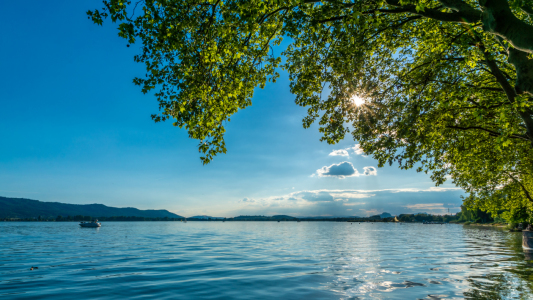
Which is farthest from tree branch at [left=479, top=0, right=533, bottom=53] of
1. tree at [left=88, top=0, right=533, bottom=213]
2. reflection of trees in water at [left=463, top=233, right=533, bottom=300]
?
reflection of trees in water at [left=463, top=233, right=533, bottom=300]

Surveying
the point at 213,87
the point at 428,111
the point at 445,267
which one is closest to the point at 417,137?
the point at 428,111

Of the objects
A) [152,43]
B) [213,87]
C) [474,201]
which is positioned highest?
[152,43]

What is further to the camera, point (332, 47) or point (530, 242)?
point (530, 242)

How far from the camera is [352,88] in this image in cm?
1380

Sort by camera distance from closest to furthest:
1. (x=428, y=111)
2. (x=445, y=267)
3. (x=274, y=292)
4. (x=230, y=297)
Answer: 1. (x=230, y=297)
2. (x=274, y=292)
3. (x=428, y=111)
4. (x=445, y=267)

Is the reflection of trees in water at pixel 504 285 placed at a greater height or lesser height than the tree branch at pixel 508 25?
lesser

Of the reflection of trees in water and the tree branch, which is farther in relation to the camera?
the reflection of trees in water

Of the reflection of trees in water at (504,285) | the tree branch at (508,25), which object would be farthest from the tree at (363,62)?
the reflection of trees in water at (504,285)

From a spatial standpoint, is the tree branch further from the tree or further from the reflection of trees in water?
the reflection of trees in water

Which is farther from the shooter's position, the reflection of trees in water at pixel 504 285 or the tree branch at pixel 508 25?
the reflection of trees in water at pixel 504 285

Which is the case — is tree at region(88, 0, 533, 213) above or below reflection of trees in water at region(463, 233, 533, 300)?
above

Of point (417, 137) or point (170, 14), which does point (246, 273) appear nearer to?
point (417, 137)

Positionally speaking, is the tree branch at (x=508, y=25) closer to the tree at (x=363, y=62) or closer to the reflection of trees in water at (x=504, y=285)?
the tree at (x=363, y=62)

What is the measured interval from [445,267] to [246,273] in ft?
45.2
